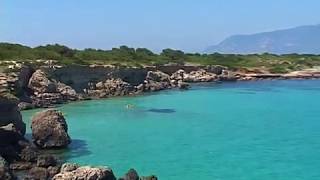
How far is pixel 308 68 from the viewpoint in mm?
108062

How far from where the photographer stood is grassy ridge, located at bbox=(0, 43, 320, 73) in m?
72.7

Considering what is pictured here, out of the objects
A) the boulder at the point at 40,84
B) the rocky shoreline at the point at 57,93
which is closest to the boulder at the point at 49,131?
the rocky shoreline at the point at 57,93

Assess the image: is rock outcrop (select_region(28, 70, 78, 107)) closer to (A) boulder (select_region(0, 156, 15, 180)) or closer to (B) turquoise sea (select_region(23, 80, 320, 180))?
(B) turquoise sea (select_region(23, 80, 320, 180))

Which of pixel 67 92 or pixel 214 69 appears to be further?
pixel 214 69

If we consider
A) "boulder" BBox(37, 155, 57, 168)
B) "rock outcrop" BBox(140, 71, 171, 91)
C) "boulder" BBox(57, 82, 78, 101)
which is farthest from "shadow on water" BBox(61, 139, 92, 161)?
"rock outcrop" BBox(140, 71, 171, 91)

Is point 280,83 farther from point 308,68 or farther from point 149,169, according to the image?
point 149,169

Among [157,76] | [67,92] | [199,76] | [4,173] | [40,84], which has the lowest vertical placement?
[4,173]

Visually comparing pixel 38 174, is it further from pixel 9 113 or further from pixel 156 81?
pixel 156 81

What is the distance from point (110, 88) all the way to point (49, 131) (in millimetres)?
35855

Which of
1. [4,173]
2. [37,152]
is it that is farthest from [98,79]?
[4,173]

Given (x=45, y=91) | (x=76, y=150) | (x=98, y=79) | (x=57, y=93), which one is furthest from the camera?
(x=98, y=79)

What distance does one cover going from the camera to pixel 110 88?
68.6m

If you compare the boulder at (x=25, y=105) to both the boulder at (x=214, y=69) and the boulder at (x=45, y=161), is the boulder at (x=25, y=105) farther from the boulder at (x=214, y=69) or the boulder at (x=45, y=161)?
the boulder at (x=214, y=69)

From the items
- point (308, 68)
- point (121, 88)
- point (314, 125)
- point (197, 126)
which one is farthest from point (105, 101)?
point (308, 68)
